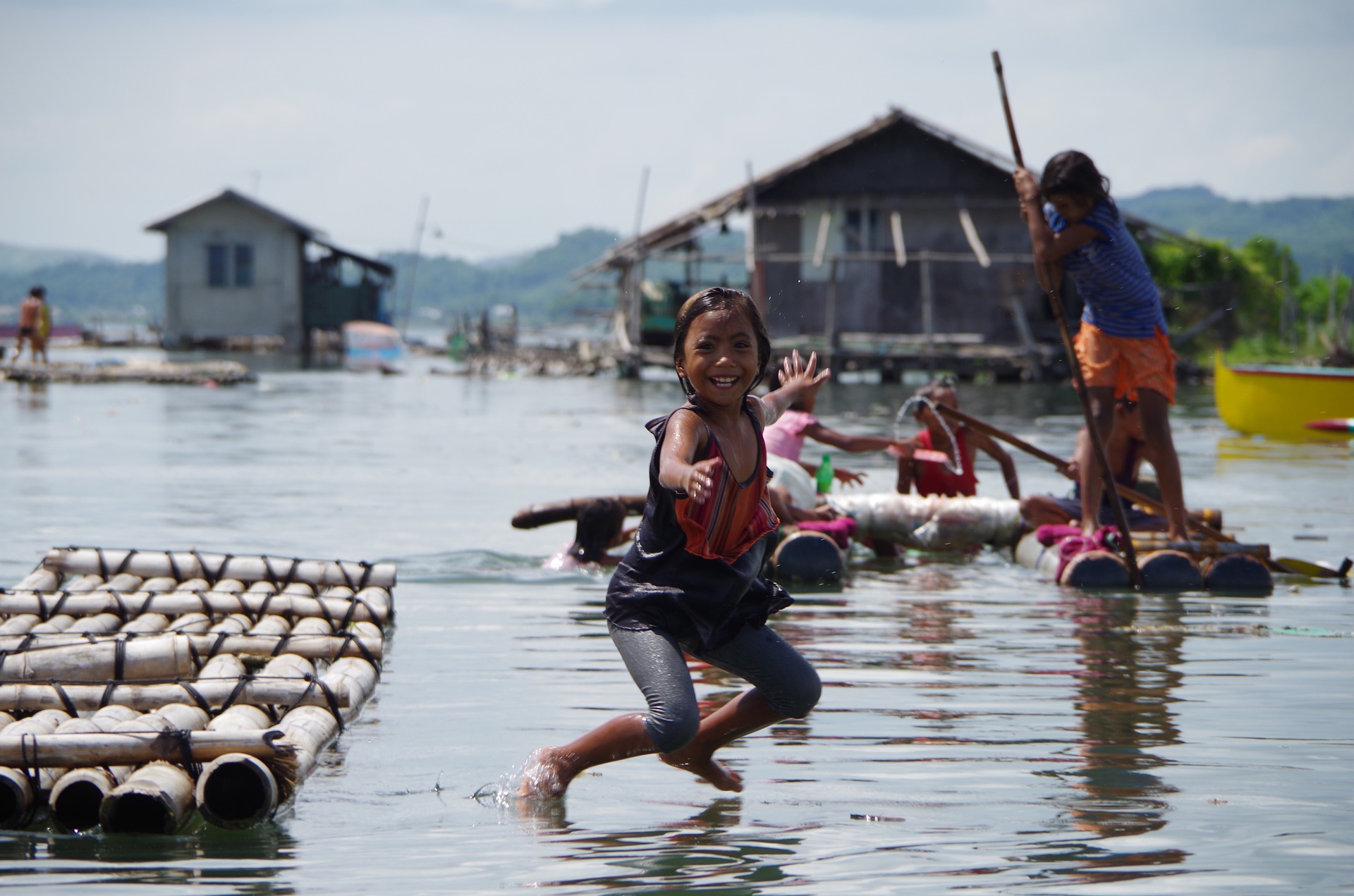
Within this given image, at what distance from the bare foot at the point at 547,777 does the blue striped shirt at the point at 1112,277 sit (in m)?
4.41

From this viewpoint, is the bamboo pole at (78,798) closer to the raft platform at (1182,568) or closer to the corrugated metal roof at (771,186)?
the raft platform at (1182,568)

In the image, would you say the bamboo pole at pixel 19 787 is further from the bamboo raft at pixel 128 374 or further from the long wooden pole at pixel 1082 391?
the bamboo raft at pixel 128 374

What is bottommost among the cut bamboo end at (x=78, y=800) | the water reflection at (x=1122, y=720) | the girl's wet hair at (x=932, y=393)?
the water reflection at (x=1122, y=720)

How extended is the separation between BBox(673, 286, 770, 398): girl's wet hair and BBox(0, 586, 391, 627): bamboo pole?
288 centimetres

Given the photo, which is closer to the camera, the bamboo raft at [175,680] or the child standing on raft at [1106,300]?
the bamboo raft at [175,680]

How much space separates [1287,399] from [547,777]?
16.5 meters

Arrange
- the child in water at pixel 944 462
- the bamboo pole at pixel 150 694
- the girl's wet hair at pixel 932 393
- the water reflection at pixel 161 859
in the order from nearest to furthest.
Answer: the water reflection at pixel 161 859
the bamboo pole at pixel 150 694
the girl's wet hair at pixel 932 393
the child in water at pixel 944 462

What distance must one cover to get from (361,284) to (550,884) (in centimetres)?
4895

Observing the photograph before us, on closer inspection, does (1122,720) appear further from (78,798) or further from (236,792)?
(78,798)

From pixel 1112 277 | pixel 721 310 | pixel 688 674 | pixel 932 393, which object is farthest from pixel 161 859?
pixel 932 393

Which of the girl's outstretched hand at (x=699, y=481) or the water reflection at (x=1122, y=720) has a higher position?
the girl's outstretched hand at (x=699, y=481)

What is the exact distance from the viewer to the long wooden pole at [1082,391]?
7.31 m

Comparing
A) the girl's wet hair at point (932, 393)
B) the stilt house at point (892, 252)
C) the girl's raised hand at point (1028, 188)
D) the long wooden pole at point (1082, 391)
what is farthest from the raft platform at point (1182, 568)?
the stilt house at point (892, 252)

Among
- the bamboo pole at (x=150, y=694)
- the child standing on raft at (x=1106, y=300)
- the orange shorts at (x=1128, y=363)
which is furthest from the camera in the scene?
the orange shorts at (x=1128, y=363)
